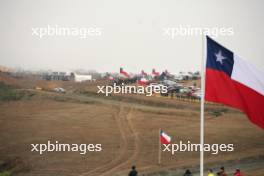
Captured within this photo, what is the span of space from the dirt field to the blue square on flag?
11.4m

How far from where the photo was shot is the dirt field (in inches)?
865

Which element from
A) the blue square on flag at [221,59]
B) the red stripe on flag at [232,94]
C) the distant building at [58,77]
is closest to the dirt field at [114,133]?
the red stripe on flag at [232,94]

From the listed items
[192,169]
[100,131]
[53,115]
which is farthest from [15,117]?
[192,169]

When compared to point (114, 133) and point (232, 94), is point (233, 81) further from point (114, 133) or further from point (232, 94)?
point (114, 133)

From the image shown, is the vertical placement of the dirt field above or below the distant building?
below

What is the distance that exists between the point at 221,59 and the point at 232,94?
79cm

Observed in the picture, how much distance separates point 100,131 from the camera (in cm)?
2967

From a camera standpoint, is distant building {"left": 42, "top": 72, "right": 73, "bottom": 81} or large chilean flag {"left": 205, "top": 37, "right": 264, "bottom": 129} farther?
distant building {"left": 42, "top": 72, "right": 73, "bottom": 81}

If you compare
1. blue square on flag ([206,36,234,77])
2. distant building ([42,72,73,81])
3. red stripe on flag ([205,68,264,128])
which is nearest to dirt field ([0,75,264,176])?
red stripe on flag ([205,68,264,128])

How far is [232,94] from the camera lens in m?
9.20

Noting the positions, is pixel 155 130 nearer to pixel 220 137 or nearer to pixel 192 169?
pixel 220 137

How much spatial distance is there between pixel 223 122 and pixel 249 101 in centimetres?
2483

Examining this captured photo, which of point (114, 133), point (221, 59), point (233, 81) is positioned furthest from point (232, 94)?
point (114, 133)

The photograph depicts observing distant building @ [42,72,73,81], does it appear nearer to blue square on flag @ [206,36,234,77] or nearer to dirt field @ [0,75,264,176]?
dirt field @ [0,75,264,176]
